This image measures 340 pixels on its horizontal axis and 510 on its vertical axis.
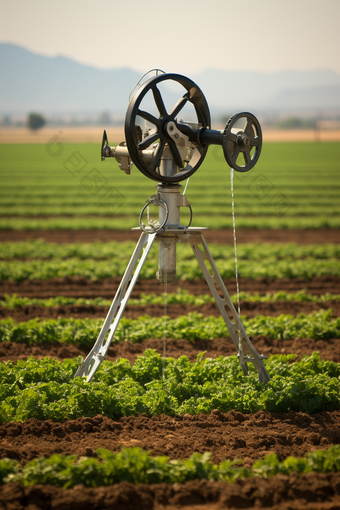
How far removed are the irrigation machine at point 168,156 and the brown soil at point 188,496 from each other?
4.53ft

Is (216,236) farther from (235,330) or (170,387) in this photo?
(170,387)

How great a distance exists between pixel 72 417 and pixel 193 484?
1520mm

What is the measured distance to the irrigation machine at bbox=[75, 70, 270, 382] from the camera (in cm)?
436

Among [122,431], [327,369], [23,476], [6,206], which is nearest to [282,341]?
[327,369]

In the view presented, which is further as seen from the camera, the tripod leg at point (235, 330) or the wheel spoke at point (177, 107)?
the tripod leg at point (235, 330)

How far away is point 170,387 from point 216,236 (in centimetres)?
1151

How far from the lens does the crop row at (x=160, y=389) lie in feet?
14.7

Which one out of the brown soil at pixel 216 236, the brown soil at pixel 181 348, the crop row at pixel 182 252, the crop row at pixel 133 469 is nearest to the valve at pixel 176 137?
the crop row at pixel 133 469

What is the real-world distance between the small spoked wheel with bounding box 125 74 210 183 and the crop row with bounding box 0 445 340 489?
2.47m

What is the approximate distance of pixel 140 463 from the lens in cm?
337

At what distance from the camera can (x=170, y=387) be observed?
4828mm

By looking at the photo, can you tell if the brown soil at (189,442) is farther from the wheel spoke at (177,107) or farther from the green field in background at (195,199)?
the green field in background at (195,199)

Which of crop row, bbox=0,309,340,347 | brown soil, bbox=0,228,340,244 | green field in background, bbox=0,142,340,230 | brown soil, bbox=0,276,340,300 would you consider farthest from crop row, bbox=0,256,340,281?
green field in background, bbox=0,142,340,230

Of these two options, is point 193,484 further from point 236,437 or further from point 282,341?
point 282,341
